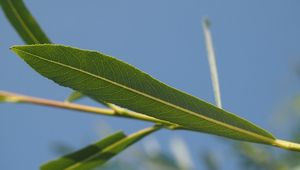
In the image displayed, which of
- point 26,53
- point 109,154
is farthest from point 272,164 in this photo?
point 26,53

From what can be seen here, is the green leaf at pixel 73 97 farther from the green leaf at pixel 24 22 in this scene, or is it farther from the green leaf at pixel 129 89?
the green leaf at pixel 129 89

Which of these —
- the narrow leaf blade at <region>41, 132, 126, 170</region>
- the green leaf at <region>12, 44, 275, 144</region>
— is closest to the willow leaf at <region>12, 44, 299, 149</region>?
the green leaf at <region>12, 44, 275, 144</region>

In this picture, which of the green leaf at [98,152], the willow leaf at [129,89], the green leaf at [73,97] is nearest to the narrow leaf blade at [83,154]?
the green leaf at [98,152]

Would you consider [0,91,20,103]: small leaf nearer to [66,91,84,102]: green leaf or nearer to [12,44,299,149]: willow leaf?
[66,91,84,102]: green leaf

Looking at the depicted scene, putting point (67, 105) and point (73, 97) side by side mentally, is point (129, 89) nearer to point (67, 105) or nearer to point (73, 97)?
point (67, 105)

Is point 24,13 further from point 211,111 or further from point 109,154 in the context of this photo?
point 211,111

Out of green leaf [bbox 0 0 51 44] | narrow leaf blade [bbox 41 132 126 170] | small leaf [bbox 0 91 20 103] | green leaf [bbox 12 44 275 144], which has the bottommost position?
narrow leaf blade [bbox 41 132 126 170]

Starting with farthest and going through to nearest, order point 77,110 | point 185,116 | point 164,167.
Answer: point 164,167 < point 77,110 < point 185,116
